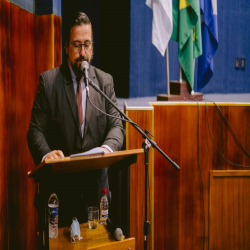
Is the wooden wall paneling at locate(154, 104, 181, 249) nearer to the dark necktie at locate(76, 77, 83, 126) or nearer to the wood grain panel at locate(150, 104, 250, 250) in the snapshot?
the wood grain panel at locate(150, 104, 250, 250)

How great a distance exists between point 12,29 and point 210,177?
1710mm

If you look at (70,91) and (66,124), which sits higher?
(70,91)

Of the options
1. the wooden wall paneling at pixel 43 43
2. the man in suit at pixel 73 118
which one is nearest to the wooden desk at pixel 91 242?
the man in suit at pixel 73 118

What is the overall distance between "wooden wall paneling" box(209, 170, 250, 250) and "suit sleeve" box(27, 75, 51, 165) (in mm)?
1344

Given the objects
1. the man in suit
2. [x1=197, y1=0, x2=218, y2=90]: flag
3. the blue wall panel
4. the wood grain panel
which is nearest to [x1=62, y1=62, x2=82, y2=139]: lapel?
the man in suit

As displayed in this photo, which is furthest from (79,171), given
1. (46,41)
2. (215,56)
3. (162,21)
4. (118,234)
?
(215,56)

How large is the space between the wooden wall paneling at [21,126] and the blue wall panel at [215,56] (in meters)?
1.93

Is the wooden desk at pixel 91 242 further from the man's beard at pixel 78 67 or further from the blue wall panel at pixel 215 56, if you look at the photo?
the blue wall panel at pixel 215 56

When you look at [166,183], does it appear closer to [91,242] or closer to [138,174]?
[138,174]

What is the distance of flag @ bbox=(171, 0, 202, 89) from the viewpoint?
3.06 metres

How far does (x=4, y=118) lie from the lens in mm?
2014

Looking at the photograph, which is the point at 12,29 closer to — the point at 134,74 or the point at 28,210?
the point at 28,210

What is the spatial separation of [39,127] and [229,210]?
158cm

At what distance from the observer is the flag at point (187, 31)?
3.06 m
